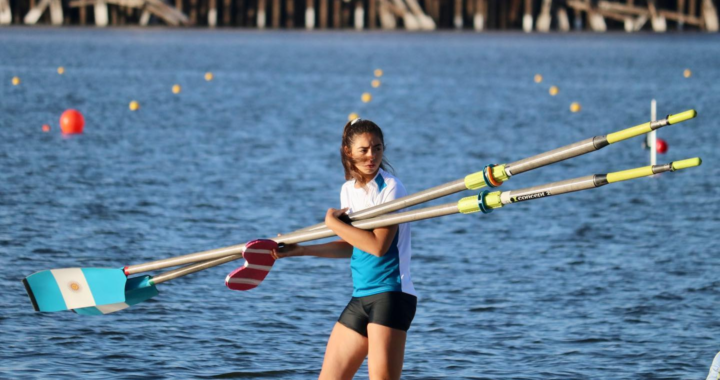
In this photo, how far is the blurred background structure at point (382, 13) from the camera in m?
89.3

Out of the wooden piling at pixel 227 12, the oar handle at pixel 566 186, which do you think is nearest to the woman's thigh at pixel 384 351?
the oar handle at pixel 566 186

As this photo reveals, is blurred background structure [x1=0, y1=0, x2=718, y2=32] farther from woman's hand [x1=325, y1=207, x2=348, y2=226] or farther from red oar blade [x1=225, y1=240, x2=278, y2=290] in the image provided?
woman's hand [x1=325, y1=207, x2=348, y2=226]

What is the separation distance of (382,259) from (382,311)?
300mm

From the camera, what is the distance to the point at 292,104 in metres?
38.5

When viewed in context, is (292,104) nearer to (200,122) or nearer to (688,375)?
(200,122)

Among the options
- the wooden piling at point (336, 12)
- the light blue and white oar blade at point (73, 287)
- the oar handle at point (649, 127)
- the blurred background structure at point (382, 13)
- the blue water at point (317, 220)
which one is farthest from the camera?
the wooden piling at point (336, 12)

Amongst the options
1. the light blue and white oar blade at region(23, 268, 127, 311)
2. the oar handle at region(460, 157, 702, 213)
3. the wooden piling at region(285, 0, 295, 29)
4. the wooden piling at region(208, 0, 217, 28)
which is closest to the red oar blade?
the light blue and white oar blade at region(23, 268, 127, 311)

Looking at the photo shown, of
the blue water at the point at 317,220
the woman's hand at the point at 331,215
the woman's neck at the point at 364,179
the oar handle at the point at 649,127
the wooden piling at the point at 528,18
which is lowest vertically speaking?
the blue water at the point at 317,220

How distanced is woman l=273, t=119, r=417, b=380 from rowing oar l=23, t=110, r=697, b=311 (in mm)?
146

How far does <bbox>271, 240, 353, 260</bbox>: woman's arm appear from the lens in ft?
23.5

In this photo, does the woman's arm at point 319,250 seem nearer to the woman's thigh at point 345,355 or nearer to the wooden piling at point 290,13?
the woman's thigh at point 345,355

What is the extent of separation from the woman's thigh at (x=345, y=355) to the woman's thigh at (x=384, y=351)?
171 millimetres

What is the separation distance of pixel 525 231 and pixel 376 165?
1043 centimetres

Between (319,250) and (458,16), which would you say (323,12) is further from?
(319,250)
